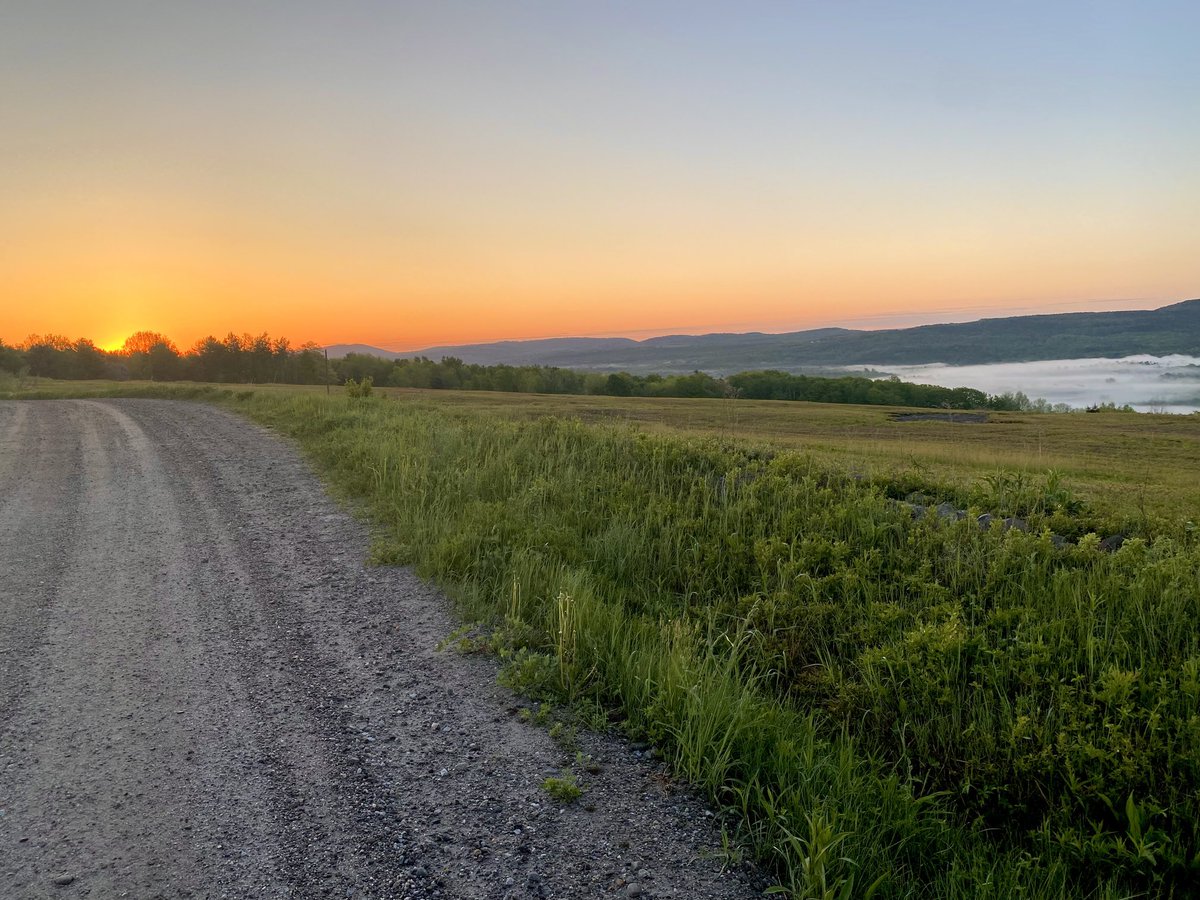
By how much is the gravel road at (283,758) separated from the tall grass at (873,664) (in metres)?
0.48

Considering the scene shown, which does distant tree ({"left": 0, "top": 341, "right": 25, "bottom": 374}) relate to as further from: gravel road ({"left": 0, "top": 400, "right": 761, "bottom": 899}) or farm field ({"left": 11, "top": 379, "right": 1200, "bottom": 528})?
gravel road ({"left": 0, "top": 400, "right": 761, "bottom": 899})

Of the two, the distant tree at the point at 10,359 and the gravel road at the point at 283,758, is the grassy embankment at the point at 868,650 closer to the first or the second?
the gravel road at the point at 283,758

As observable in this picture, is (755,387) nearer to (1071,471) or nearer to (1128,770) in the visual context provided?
(1071,471)

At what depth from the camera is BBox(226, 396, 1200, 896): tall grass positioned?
3.52 metres

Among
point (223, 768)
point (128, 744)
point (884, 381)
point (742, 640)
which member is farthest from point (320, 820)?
point (884, 381)

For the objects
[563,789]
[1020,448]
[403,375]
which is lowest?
[1020,448]

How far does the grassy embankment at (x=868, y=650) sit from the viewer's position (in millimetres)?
→ 3545

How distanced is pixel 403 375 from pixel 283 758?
8154 cm

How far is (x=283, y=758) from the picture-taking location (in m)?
3.97

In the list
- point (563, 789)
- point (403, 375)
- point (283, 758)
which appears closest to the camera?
point (563, 789)

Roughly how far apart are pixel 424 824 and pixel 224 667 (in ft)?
8.02

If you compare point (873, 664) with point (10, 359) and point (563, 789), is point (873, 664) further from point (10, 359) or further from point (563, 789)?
point (10, 359)

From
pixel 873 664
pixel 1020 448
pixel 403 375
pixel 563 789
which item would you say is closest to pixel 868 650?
pixel 873 664

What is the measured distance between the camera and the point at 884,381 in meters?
80.2
